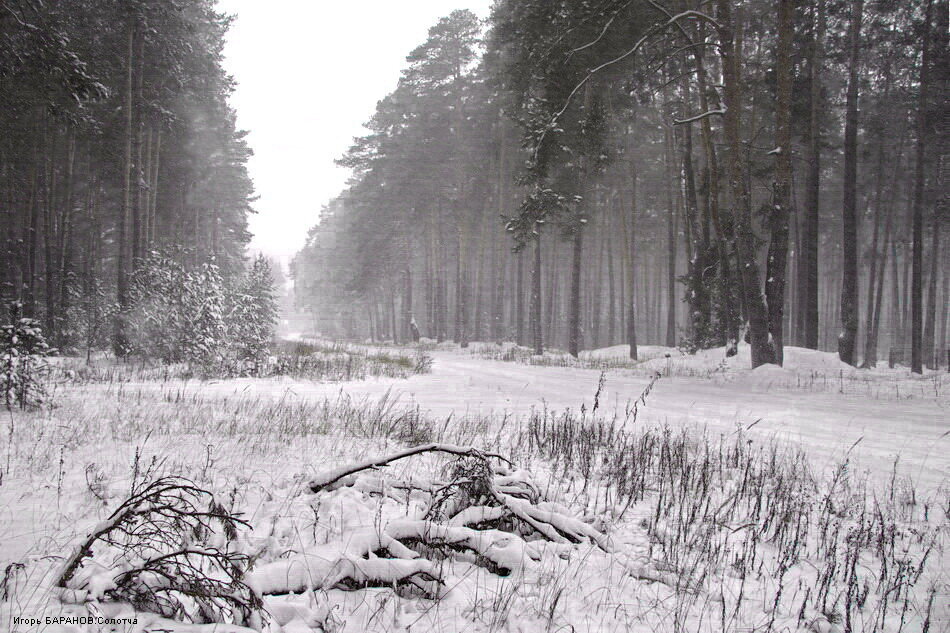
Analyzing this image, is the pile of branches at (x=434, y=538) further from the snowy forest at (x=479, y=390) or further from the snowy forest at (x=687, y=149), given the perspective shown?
the snowy forest at (x=687, y=149)

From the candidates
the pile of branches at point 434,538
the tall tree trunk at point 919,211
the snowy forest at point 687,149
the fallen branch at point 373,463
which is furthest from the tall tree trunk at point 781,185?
the fallen branch at point 373,463

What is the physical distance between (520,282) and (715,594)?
24.5 m

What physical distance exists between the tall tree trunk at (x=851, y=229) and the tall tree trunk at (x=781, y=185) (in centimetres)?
405

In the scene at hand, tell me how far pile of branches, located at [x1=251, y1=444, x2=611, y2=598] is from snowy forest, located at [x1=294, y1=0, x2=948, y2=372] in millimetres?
10856

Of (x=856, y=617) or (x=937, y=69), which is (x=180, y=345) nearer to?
(x=856, y=617)

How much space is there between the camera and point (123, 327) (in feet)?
42.5

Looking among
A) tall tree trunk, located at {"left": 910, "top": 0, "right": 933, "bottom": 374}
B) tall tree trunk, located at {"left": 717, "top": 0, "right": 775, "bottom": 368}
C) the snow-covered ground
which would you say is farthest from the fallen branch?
tall tree trunk, located at {"left": 910, "top": 0, "right": 933, "bottom": 374}

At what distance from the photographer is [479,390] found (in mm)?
9562

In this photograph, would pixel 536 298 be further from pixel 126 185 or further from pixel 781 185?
pixel 126 185

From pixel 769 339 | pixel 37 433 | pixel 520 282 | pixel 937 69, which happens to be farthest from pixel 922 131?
pixel 37 433

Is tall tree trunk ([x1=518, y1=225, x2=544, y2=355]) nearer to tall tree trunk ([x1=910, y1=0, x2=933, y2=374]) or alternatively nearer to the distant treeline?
the distant treeline

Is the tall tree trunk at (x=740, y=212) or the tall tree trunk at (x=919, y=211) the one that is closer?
the tall tree trunk at (x=740, y=212)

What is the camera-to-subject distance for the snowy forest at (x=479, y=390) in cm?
216

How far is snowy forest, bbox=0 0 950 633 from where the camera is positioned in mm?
2158
